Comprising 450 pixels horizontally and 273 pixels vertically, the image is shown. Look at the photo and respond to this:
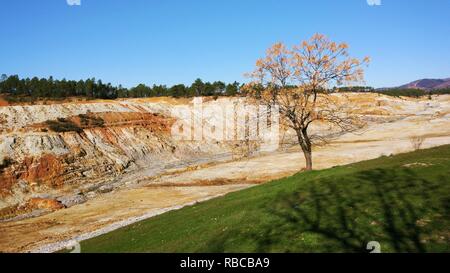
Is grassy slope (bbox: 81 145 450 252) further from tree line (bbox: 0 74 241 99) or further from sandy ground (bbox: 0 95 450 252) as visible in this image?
tree line (bbox: 0 74 241 99)

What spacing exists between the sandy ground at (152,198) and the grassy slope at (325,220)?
9.66 metres

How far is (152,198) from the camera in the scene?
162 feet

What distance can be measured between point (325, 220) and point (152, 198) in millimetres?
35258

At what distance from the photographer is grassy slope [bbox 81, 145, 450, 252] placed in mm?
14620

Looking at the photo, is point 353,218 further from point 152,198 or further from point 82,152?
point 82,152

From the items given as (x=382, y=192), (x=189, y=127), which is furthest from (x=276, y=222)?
(x=189, y=127)

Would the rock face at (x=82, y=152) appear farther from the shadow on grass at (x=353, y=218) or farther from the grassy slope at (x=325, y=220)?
the shadow on grass at (x=353, y=218)

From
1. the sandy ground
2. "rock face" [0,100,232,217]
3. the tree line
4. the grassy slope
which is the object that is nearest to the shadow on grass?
the grassy slope

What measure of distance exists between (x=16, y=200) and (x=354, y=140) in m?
72.0

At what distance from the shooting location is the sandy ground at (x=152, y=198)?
35.8m

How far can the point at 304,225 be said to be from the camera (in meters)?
17.2

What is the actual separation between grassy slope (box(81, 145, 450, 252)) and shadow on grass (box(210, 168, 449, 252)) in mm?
32

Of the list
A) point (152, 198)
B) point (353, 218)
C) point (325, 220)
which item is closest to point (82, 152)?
point (152, 198)

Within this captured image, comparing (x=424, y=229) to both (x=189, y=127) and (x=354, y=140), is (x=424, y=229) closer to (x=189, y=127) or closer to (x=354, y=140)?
(x=354, y=140)
